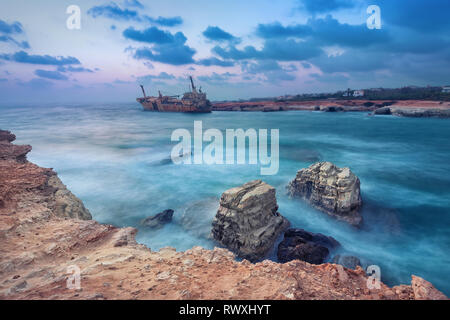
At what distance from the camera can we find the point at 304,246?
7.12m

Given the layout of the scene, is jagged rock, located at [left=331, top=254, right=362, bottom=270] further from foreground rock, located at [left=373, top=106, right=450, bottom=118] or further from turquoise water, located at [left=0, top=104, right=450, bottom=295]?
foreground rock, located at [left=373, top=106, right=450, bottom=118]

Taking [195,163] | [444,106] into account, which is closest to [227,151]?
[195,163]

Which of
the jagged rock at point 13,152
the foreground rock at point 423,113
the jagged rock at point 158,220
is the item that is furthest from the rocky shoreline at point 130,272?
the foreground rock at point 423,113

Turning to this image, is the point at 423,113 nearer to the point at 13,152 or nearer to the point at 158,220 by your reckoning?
the point at 158,220

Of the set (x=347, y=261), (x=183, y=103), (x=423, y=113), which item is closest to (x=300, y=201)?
(x=347, y=261)

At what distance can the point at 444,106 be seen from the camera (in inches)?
1869

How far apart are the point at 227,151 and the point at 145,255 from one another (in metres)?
19.1

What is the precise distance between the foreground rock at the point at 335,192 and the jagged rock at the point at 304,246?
185 cm

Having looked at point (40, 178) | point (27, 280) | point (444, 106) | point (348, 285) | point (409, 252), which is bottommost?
point (409, 252)

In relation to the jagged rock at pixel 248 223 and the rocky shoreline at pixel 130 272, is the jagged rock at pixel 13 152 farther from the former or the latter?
the jagged rock at pixel 248 223

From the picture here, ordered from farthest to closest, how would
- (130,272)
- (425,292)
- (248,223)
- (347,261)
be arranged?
(248,223)
(347,261)
(130,272)
(425,292)

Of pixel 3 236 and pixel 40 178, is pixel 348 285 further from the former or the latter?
pixel 40 178

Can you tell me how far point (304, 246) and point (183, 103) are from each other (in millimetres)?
68607

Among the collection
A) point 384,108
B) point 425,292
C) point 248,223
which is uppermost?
point 384,108
